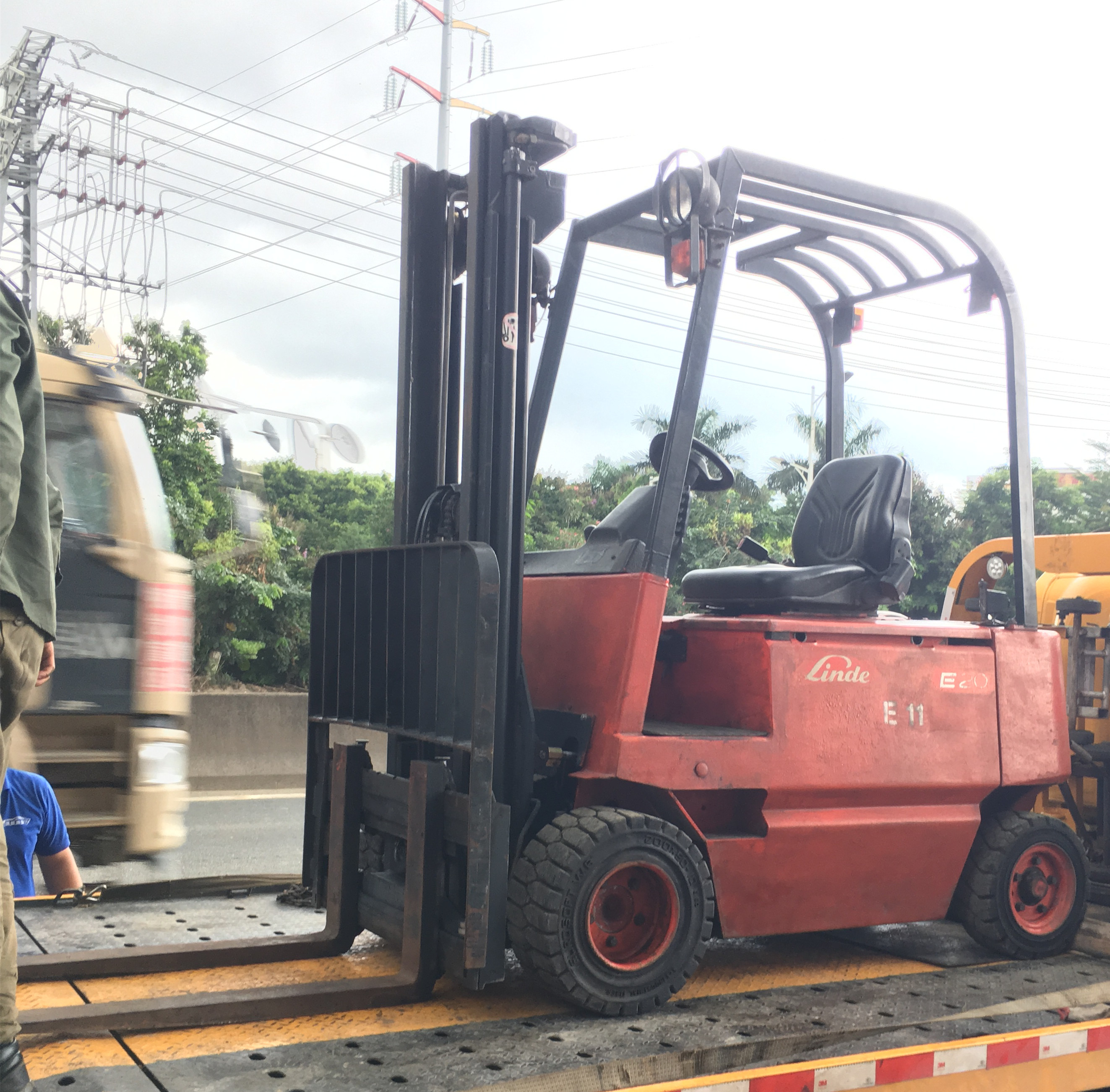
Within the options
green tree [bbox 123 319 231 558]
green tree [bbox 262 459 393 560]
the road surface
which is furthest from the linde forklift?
green tree [bbox 123 319 231 558]

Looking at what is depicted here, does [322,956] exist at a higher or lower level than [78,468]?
lower

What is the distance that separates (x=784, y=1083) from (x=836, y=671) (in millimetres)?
1474

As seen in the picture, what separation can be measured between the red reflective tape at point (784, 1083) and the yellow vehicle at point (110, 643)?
3.59 m

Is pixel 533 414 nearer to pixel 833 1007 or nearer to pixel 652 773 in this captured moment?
pixel 652 773

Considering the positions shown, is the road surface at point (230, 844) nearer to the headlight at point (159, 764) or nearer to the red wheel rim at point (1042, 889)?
the headlight at point (159, 764)

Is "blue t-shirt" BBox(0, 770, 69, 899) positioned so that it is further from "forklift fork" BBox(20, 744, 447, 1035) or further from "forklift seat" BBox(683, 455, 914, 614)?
"forklift seat" BBox(683, 455, 914, 614)

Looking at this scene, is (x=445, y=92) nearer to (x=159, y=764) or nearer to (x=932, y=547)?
(x=932, y=547)

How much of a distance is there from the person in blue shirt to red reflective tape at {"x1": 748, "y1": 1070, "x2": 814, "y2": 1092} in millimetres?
2655

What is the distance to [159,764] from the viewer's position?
18.6ft

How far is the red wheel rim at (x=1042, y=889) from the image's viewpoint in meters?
4.42

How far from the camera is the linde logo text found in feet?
13.1

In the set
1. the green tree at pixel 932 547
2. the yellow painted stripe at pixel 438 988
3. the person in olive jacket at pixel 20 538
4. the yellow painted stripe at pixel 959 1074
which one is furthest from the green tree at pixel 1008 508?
the person in olive jacket at pixel 20 538

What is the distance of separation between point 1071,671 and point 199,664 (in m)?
9.42

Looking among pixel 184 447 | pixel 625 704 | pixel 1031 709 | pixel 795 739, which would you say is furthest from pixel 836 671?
pixel 184 447
